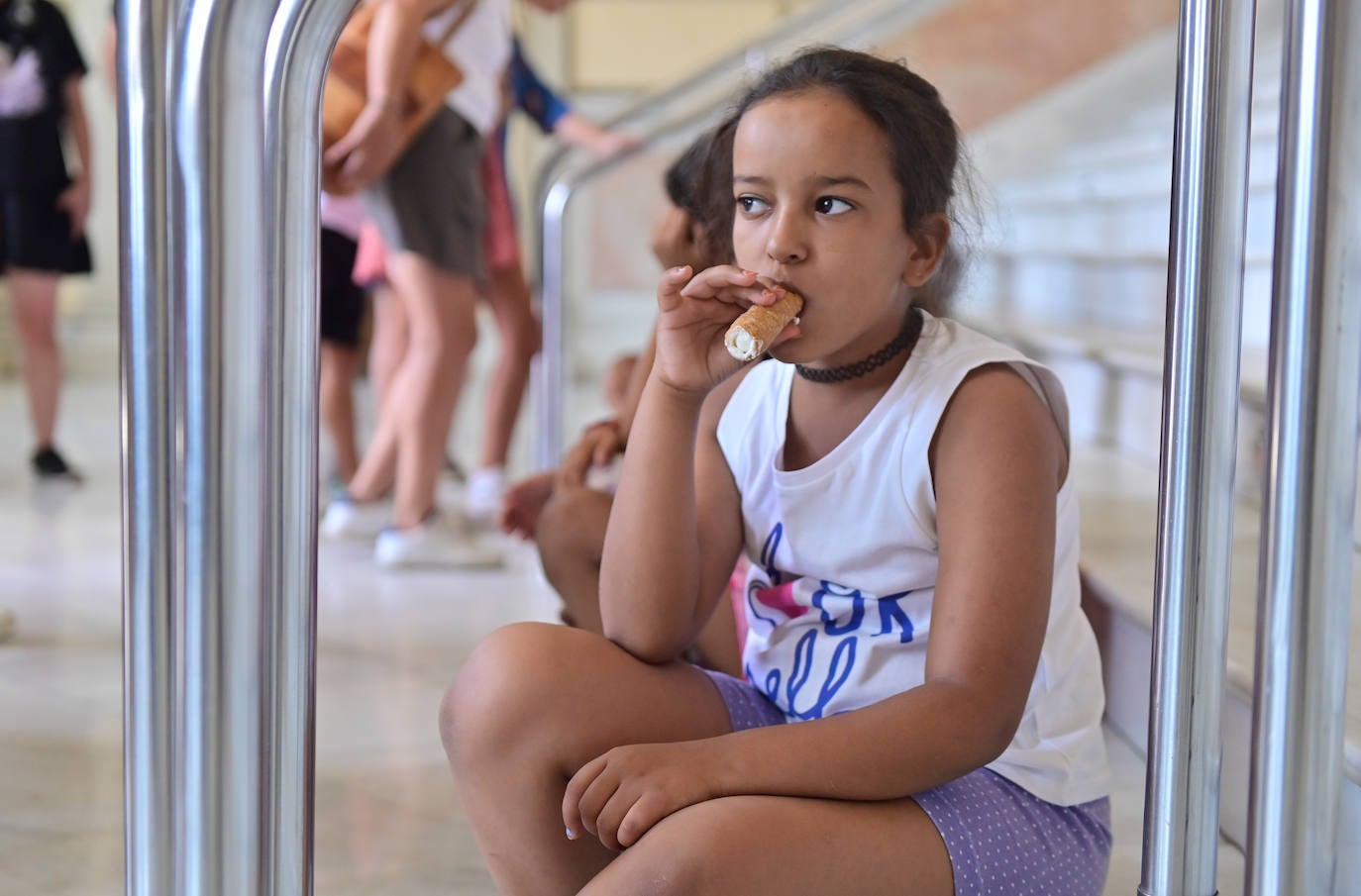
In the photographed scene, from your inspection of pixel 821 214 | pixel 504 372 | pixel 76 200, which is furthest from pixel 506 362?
pixel 821 214

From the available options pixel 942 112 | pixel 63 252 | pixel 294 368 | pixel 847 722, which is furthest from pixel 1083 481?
pixel 63 252

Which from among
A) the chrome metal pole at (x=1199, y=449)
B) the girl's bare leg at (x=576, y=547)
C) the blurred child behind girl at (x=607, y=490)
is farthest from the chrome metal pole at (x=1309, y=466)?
the girl's bare leg at (x=576, y=547)

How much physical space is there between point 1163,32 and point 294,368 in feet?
10.4

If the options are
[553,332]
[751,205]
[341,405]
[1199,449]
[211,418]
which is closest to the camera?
[211,418]

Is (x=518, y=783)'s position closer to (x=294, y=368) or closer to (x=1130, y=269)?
(x=294, y=368)

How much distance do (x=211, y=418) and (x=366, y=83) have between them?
1.62m

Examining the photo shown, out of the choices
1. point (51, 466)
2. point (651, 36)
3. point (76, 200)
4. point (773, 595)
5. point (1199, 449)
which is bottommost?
point (51, 466)

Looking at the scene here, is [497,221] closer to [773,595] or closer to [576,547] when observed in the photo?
[576,547]

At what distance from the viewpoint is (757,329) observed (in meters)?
0.73

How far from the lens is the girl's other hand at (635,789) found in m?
0.70

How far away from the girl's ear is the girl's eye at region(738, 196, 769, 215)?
0.09 meters

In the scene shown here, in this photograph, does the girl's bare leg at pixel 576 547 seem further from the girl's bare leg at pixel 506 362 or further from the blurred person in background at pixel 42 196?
the blurred person in background at pixel 42 196

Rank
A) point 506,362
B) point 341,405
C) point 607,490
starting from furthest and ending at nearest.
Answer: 1. point 341,405
2. point 506,362
3. point 607,490

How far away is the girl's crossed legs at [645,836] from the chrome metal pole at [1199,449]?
15cm
